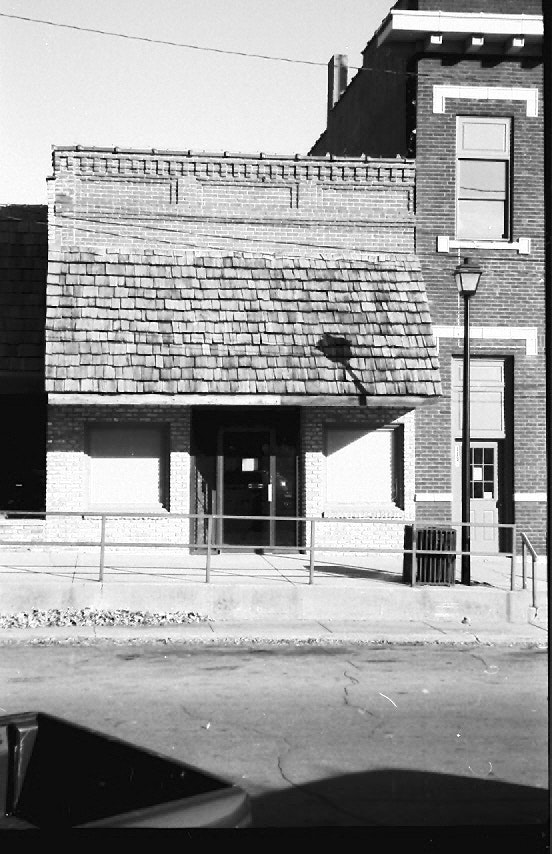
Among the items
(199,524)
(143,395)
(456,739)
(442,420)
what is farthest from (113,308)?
(456,739)

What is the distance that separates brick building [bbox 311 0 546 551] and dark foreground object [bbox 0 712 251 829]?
13466mm

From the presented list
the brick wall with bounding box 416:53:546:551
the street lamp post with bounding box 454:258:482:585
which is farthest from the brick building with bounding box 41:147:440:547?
the street lamp post with bounding box 454:258:482:585

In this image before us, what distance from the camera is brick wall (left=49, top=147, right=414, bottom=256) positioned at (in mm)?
15680

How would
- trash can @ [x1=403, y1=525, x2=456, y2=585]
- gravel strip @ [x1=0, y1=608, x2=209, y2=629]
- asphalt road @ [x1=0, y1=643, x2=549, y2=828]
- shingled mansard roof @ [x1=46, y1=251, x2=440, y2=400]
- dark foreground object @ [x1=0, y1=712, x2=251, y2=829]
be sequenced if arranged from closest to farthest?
dark foreground object @ [x1=0, y1=712, x2=251, y2=829] < asphalt road @ [x1=0, y1=643, x2=549, y2=828] < gravel strip @ [x1=0, y1=608, x2=209, y2=629] < trash can @ [x1=403, y1=525, x2=456, y2=585] < shingled mansard roof @ [x1=46, y1=251, x2=440, y2=400]

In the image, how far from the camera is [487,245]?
643 inches

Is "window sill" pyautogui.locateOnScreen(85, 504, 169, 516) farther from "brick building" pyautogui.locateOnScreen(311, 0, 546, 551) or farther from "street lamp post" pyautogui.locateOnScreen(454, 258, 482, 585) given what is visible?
"street lamp post" pyautogui.locateOnScreen(454, 258, 482, 585)

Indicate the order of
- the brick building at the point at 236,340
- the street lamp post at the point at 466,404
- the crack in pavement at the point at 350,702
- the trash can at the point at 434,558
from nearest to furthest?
the crack in pavement at the point at 350,702, the trash can at the point at 434,558, the street lamp post at the point at 466,404, the brick building at the point at 236,340

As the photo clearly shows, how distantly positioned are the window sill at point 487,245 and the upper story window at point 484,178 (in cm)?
16

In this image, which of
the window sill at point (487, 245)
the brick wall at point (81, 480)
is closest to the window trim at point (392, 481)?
the brick wall at point (81, 480)

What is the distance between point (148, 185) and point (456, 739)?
11272 mm

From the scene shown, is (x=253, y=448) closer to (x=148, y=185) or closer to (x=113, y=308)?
(x=113, y=308)

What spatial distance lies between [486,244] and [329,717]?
10.6 m

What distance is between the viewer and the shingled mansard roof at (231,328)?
14.4m

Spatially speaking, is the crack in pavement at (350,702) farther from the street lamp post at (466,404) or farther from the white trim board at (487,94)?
the white trim board at (487,94)
